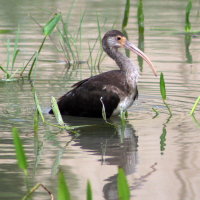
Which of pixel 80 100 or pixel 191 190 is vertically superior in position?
pixel 80 100

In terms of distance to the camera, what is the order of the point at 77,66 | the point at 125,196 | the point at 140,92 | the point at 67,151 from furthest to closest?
the point at 77,66 → the point at 140,92 → the point at 67,151 → the point at 125,196

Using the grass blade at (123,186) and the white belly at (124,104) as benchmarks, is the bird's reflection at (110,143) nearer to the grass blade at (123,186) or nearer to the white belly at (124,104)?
the white belly at (124,104)

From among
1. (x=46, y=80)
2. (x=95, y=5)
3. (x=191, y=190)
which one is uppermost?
(x=95, y=5)

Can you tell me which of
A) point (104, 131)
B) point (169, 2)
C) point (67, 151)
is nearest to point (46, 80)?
point (104, 131)

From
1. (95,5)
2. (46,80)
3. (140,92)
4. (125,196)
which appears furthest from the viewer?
(95,5)

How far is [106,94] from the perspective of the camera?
9.62 m

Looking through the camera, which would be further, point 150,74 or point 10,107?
point 150,74

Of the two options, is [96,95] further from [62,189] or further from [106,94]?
[62,189]

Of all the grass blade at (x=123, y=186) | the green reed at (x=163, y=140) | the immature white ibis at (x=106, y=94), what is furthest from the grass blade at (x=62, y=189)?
the immature white ibis at (x=106, y=94)

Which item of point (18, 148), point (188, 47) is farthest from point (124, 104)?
point (188, 47)

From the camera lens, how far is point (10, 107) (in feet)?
33.4

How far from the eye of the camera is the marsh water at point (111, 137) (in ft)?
22.3

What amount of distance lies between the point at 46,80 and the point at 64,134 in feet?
10.7

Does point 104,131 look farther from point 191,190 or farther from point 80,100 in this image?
point 191,190
